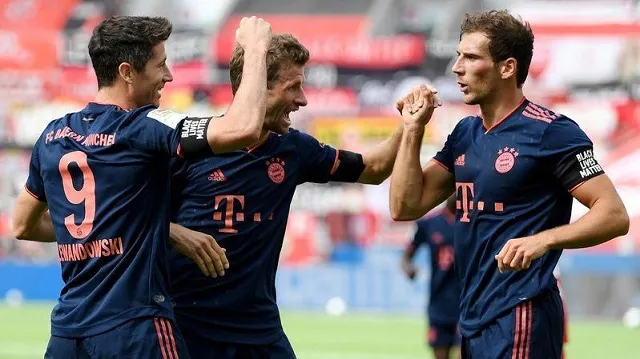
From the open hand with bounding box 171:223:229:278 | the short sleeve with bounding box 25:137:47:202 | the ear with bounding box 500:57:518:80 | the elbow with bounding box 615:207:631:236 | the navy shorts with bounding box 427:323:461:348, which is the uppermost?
the ear with bounding box 500:57:518:80

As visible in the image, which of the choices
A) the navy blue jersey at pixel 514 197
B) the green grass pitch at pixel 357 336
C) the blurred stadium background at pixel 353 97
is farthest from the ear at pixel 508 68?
the blurred stadium background at pixel 353 97

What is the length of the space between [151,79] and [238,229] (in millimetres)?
1116

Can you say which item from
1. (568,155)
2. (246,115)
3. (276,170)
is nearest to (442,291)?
(276,170)

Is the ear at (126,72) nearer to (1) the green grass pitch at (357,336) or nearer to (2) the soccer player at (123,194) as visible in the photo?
(2) the soccer player at (123,194)

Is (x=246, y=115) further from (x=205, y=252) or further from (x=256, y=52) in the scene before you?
(x=205, y=252)

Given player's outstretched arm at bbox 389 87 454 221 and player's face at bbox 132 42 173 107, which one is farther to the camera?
player's outstretched arm at bbox 389 87 454 221

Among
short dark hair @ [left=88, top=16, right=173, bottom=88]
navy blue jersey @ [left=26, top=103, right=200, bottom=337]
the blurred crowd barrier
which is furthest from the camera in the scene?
the blurred crowd barrier

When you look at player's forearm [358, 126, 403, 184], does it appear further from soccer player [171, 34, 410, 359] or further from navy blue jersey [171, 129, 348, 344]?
navy blue jersey [171, 129, 348, 344]

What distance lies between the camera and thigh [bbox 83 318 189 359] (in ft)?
17.5

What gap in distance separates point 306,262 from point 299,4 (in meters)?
6.28

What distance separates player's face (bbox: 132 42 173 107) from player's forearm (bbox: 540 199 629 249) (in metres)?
1.87

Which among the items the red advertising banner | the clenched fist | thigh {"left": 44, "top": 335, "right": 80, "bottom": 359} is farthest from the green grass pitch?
thigh {"left": 44, "top": 335, "right": 80, "bottom": 359}

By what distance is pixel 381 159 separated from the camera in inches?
272

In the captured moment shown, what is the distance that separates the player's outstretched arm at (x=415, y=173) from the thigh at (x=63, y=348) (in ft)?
6.03
